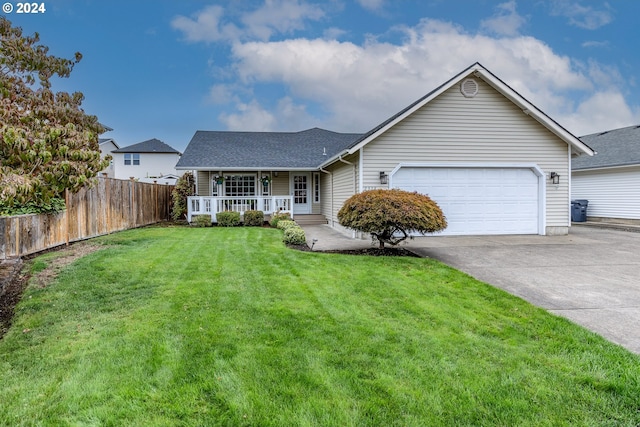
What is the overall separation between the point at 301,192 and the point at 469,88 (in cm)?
963

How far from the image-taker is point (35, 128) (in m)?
4.07

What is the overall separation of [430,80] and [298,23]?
26.4 ft

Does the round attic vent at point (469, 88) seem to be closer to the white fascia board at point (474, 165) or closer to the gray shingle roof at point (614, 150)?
the white fascia board at point (474, 165)

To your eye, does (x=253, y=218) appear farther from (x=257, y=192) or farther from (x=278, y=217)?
(x=257, y=192)

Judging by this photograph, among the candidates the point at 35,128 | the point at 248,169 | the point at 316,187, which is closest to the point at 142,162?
the point at 248,169

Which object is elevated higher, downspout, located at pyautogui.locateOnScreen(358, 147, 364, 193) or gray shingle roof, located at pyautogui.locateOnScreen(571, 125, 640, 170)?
gray shingle roof, located at pyautogui.locateOnScreen(571, 125, 640, 170)

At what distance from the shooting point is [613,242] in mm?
10945

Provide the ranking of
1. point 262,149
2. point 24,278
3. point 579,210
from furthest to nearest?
1. point 262,149
2. point 579,210
3. point 24,278

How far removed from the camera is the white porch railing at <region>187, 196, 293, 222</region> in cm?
1628

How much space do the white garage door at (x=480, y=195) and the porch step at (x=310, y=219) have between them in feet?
21.6

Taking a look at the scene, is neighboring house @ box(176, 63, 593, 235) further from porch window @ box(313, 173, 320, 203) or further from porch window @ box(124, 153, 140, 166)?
porch window @ box(124, 153, 140, 166)

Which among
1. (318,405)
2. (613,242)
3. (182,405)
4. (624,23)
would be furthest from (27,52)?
(624,23)

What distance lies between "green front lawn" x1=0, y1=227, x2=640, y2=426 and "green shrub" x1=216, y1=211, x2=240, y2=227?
967 centimetres

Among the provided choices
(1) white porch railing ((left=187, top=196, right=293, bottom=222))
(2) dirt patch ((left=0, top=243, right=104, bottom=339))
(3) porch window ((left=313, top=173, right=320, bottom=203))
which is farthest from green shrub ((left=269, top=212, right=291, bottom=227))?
(2) dirt patch ((left=0, top=243, right=104, bottom=339))
